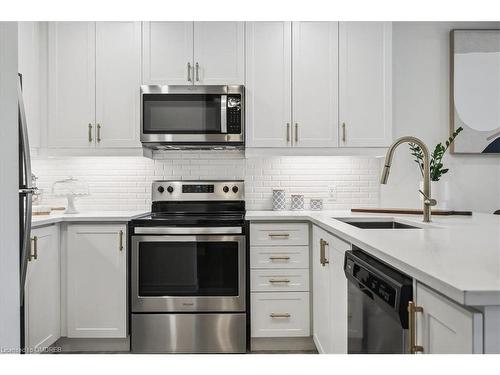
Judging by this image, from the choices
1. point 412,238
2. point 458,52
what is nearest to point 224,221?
point 412,238

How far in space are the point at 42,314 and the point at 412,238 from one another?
2.17 metres

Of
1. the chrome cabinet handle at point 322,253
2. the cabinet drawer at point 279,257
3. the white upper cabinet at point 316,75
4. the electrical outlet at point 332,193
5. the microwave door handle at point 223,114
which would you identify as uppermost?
Answer: the white upper cabinet at point 316,75

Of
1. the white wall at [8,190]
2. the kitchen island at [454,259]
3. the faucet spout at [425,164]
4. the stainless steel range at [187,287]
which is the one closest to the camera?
the kitchen island at [454,259]

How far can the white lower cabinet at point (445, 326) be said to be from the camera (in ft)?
2.74

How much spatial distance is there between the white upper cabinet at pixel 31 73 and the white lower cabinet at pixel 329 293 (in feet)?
6.69

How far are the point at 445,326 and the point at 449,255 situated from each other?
29 cm

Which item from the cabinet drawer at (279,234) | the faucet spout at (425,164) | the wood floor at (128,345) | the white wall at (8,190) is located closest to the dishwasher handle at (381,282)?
the faucet spout at (425,164)

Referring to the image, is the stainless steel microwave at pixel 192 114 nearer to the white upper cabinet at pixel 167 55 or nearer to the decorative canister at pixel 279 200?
the white upper cabinet at pixel 167 55

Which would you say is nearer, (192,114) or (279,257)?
(279,257)

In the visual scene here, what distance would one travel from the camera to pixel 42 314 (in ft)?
8.64

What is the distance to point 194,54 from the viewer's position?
125 inches

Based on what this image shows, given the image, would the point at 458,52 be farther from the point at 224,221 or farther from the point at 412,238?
the point at 412,238

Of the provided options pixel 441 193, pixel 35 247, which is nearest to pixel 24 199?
pixel 35 247

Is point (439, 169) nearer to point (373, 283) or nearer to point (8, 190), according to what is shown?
point (373, 283)
